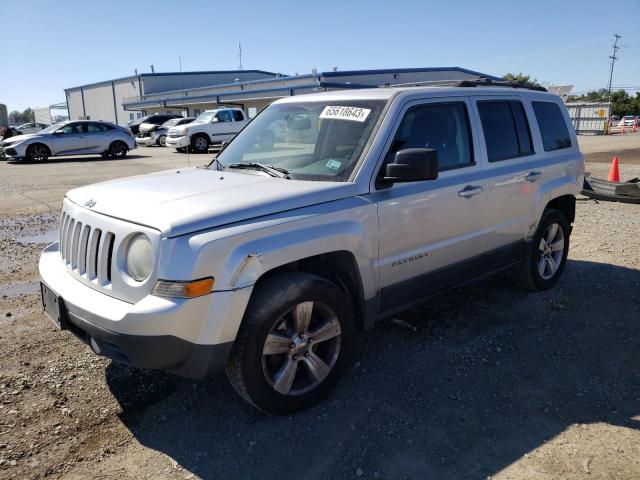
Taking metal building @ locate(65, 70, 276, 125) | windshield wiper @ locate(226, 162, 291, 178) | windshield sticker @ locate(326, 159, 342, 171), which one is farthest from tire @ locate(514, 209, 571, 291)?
metal building @ locate(65, 70, 276, 125)

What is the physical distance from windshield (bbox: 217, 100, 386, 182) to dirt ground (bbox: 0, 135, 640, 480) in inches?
58.9

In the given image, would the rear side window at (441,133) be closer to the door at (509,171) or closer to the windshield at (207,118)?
the door at (509,171)

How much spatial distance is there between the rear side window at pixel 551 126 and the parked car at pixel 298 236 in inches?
15.4

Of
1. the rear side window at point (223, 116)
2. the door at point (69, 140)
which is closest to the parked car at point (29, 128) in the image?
the door at point (69, 140)

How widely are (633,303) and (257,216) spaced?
3.96 metres

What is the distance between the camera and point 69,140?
21.5m

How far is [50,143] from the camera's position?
69.0 feet

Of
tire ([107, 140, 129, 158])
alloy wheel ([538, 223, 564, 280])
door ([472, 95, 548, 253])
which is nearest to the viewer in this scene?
door ([472, 95, 548, 253])

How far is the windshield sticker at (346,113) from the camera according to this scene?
3.78 metres

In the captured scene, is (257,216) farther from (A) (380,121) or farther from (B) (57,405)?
(B) (57,405)

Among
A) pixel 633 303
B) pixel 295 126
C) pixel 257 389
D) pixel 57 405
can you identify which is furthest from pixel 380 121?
pixel 633 303

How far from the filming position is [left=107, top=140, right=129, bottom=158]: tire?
2253 centimetres

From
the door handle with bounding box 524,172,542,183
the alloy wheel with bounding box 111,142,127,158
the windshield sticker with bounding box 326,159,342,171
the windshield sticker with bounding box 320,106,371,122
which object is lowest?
the alloy wheel with bounding box 111,142,127,158

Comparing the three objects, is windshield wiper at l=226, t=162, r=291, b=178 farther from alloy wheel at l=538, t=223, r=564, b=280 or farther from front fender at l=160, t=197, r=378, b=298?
alloy wheel at l=538, t=223, r=564, b=280
